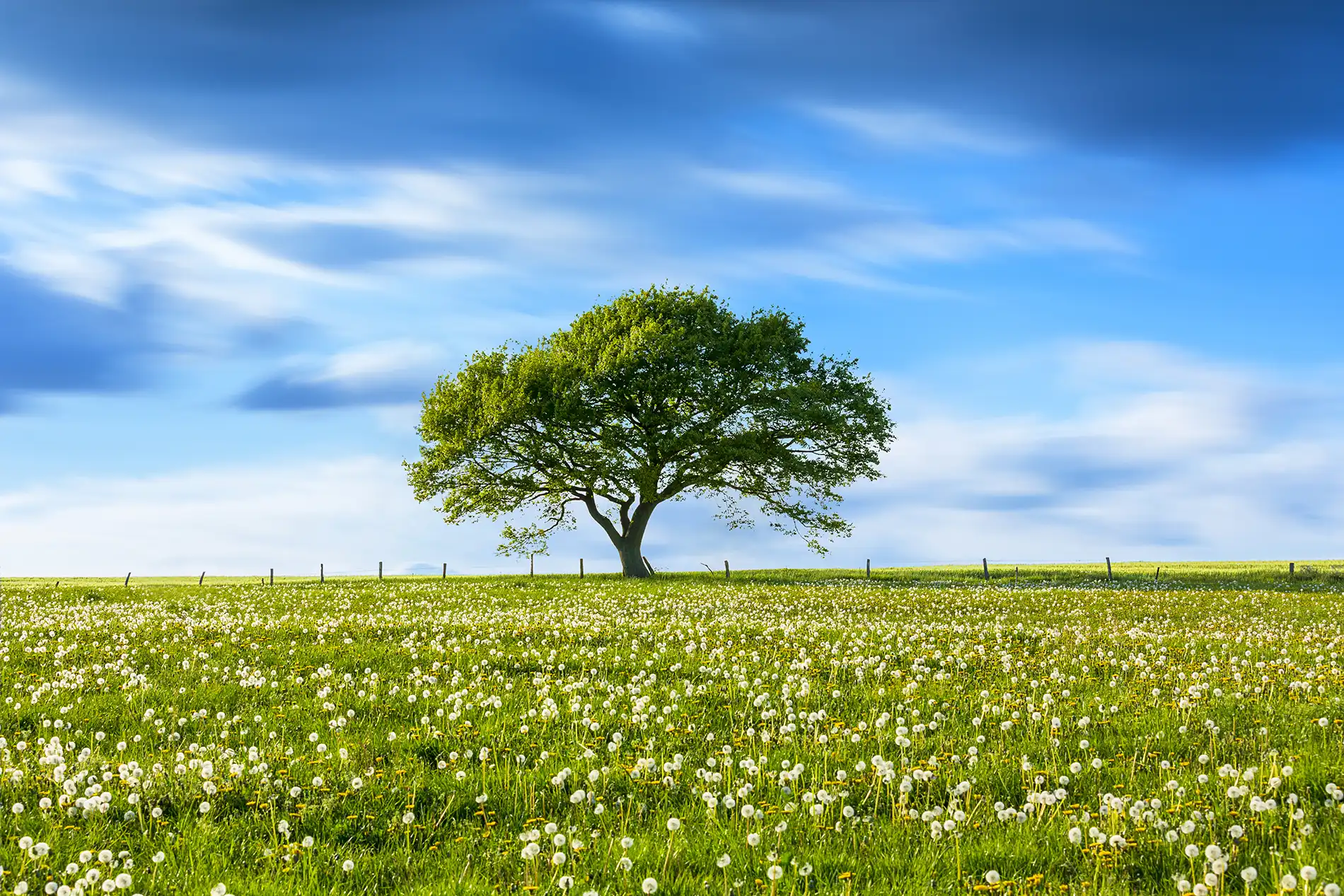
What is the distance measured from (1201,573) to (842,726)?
54.7m

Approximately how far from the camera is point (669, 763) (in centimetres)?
867

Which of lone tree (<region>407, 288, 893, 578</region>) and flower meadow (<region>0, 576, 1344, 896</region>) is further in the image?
lone tree (<region>407, 288, 893, 578</region>)

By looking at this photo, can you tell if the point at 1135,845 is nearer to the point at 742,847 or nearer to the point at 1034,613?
the point at 742,847

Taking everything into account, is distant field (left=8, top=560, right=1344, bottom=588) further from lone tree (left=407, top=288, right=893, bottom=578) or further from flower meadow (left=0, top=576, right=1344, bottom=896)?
flower meadow (left=0, top=576, right=1344, bottom=896)

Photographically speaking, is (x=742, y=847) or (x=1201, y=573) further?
(x=1201, y=573)

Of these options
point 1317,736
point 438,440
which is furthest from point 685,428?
point 1317,736

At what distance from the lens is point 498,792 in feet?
27.2

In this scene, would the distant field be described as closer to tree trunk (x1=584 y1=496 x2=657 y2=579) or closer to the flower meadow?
tree trunk (x1=584 y1=496 x2=657 y2=579)

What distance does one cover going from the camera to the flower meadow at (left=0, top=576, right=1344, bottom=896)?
6605 mm

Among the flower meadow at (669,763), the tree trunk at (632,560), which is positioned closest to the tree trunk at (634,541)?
the tree trunk at (632,560)

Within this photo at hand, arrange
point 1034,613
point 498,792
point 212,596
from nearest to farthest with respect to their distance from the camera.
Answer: point 498,792 → point 1034,613 → point 212,596

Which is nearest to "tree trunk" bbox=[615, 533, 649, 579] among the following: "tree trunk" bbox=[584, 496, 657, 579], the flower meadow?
Result: "tree trunk" bbox=[584, 496, 657, 579]

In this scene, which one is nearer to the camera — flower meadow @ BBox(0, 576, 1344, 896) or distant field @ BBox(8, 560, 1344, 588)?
flower meadow @ BBox(0, 576, 1344, 896)

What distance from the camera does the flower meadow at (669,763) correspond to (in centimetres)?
661
